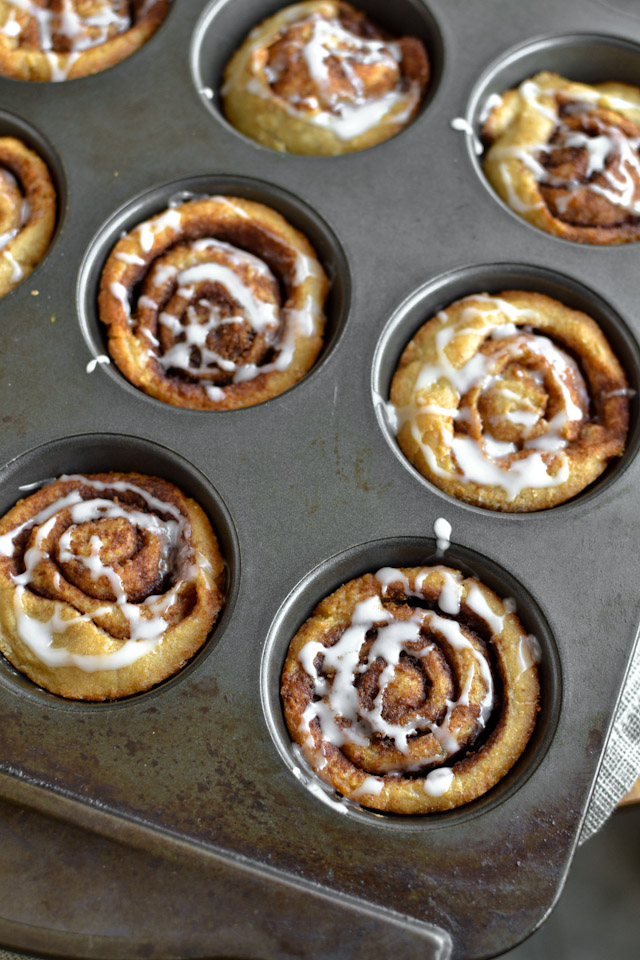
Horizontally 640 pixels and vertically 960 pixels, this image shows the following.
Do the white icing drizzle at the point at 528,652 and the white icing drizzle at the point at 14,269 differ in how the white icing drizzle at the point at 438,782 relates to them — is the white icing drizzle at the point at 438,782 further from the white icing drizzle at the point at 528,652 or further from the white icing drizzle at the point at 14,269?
the white icing drizzle at the point at 14,269

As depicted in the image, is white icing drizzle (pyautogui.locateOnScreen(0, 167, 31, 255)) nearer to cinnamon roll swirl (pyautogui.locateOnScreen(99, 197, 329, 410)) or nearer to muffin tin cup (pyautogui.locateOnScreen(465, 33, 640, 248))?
cinnamon roll swirl (pyautogui.locateOnScreen(99, 197, 329, 410))

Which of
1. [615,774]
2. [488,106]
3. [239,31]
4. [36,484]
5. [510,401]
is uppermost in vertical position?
[488,106]

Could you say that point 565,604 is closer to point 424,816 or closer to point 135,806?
point 424,816

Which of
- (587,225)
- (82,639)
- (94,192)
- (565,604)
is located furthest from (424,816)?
(94,192)

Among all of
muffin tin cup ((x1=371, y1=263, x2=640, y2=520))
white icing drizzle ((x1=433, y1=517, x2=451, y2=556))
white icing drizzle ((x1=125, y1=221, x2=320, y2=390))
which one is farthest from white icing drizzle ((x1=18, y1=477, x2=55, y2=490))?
white icing drizzle ((x1=433, y1=517, x2=451, y2=556))

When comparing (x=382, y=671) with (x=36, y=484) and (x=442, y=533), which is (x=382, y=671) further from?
(x=36, y=484)

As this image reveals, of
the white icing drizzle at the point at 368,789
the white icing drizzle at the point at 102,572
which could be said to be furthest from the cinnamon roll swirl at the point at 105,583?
the white icing drizzle at the point at 368,789

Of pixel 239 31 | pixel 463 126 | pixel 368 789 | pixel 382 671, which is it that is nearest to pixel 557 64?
pixel 463 126
